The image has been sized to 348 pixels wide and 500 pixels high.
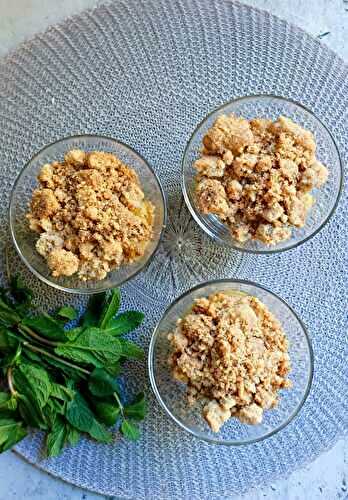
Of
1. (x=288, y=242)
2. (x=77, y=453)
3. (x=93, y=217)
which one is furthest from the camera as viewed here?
(x=77, y=453)

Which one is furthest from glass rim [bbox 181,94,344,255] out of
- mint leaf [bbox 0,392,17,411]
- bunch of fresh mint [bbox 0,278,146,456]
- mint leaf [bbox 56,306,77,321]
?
mint leaf [bbox 0,392,17,411]

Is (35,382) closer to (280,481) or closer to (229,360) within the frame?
(229,360)

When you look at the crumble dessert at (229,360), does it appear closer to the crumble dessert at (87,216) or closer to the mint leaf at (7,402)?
the crumble dessert at (87,216)

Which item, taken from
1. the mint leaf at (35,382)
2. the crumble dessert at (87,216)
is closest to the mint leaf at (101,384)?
the mint leaf at (35,382)

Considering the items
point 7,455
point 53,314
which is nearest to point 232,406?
point 53,314

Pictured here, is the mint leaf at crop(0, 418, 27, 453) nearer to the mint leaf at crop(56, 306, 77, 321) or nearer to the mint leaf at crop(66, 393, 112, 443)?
the mint leaf at crop(66, 393, 112, 443)

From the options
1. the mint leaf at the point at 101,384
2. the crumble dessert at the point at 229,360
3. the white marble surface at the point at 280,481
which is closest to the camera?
the crumble dessert at the point at 229,360

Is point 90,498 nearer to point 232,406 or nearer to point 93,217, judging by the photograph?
point 232,406
